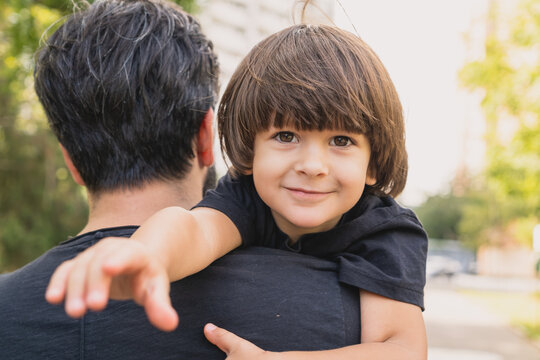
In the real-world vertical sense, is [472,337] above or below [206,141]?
below

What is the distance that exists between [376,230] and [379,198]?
21 centimetres

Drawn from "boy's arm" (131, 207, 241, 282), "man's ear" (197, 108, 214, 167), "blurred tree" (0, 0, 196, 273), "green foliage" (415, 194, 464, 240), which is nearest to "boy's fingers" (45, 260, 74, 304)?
"boy's arm" (131, 207, 241, 282)

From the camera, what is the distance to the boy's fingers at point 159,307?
78 cm

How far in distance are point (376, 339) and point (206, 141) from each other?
32.8 inches

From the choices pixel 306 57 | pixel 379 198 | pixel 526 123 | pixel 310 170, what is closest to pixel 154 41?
pixel 306 57

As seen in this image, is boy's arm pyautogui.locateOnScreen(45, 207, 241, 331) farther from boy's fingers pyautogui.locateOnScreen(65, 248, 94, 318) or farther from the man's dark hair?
the man's dark hair

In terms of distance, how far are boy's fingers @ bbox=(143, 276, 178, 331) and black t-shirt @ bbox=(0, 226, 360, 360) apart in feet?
1.91

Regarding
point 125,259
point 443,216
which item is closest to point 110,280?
point 125,259

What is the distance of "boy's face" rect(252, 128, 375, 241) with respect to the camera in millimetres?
1574

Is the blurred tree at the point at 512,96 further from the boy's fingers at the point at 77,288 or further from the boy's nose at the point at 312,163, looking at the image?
the boy's fingers at the point at 77,288

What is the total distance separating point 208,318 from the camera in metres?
1.41

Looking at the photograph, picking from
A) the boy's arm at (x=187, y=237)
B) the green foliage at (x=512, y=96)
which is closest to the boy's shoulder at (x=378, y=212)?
the boy's arm at (x=187, y=237)

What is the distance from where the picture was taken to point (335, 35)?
1.70m

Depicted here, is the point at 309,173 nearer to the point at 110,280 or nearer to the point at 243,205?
the point at 243,205
